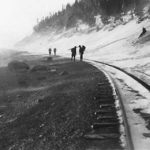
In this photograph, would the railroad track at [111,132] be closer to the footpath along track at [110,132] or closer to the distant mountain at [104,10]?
the footpath along track at [110,132]

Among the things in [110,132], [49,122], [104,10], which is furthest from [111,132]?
[104,10]

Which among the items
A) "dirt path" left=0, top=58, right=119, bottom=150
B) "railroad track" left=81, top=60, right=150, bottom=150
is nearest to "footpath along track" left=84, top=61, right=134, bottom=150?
"railroad track" left=81, top=60, right=150, bottom=150

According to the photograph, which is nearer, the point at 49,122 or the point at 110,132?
the point at 110,132

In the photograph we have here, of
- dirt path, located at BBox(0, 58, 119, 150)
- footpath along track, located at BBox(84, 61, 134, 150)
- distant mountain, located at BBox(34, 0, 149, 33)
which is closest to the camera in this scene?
footpath along track, located at BBox(84, 61, 134, 150)

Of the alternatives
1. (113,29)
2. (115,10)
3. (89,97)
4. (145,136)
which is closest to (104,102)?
(89,97)

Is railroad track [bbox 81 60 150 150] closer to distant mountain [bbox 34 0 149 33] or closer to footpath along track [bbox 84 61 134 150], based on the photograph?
footpath along track [bbox 84 61 134 150]

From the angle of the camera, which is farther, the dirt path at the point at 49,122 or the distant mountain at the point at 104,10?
the distant mountain at the point at 104,10

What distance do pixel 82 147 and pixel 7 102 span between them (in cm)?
763

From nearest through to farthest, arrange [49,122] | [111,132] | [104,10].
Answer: [111,132]
[49,122]
[104,10]

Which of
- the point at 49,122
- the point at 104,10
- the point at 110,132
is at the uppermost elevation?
the point at 104,10

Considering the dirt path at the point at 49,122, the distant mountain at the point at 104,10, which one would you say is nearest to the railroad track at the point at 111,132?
the dirt path at the point at 49,122

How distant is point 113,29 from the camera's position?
59.7 m

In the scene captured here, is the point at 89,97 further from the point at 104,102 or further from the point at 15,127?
the point at 15,127

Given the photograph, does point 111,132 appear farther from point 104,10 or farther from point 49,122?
point 104,10
